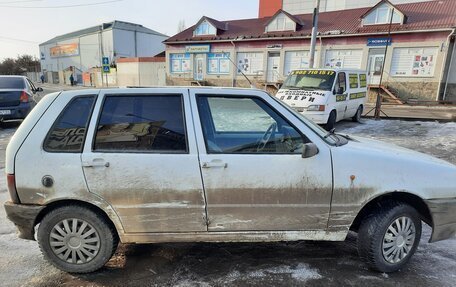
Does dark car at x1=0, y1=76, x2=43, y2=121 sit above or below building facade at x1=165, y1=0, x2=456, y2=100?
below

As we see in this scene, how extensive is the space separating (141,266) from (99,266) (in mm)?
385

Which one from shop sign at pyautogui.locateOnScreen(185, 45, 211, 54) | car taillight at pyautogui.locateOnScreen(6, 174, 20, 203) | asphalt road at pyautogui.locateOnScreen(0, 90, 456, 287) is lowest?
asphalt road at pyautogui.locateOnScreen(0, 90, 456, 287)

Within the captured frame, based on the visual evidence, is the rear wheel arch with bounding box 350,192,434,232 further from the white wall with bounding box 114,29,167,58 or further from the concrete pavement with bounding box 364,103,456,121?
the white wall with bounding box 114,29,167,58

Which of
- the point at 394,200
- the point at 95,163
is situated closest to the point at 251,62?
the point at 394,200

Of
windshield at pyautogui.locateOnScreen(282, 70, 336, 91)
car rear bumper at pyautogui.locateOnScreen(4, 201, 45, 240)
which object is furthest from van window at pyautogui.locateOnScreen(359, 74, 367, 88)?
car rear bumper at pyautogui.locateOnScreen(4, 201, 45, 240)

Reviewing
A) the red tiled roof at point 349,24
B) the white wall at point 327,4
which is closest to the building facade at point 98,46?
the red tiled roof at point 349,24

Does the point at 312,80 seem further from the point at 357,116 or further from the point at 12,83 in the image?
the point at 12,83

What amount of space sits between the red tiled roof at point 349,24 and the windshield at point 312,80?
1404 centimetres

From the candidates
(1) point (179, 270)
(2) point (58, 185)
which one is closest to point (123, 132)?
(2) point (58, 185)

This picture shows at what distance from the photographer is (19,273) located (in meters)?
3.00

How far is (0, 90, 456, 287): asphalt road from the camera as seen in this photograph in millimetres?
2896

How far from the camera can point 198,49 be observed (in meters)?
29.5

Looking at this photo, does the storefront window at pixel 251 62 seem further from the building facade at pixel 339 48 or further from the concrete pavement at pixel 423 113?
the concrete pavement at pixel 423 113

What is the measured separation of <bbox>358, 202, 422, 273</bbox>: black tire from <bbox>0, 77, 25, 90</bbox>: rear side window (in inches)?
451
